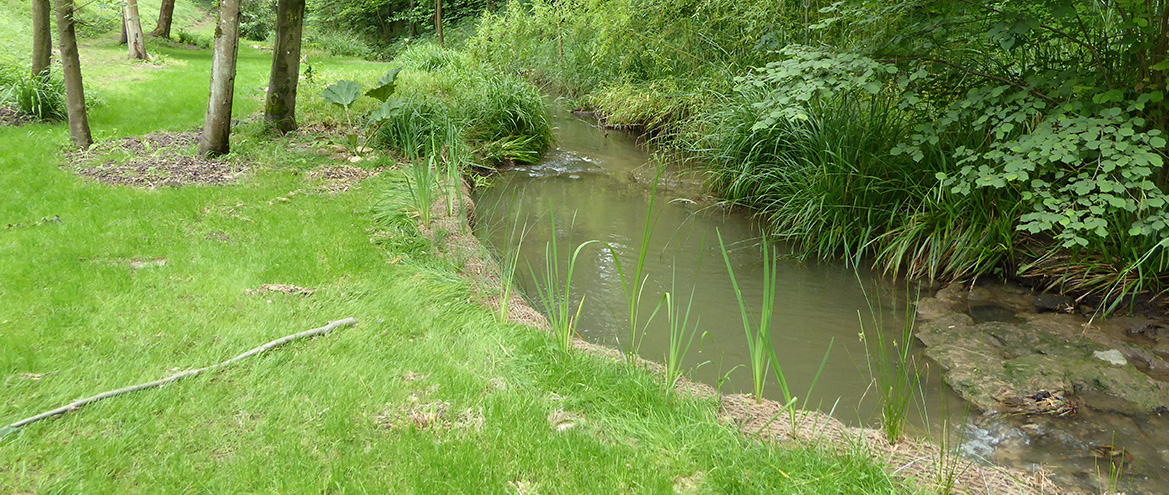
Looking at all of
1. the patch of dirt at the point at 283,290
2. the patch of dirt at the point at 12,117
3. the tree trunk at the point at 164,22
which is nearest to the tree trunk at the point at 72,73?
the patch of dirt at the point at 12,117

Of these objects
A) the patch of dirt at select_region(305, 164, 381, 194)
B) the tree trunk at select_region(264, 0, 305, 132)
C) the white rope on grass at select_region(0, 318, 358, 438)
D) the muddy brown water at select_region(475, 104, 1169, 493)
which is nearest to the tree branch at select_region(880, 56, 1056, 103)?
the muddy brown water at select_region(475, 104, 1169, 493)

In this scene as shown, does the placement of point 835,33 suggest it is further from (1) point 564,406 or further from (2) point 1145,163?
(1) point 564,406

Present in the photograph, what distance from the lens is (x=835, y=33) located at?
670 centimetres

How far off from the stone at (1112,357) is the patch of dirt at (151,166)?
606cm

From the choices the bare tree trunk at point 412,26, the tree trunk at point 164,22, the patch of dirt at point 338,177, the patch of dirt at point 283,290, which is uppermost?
the bare tree trunk at point 412,26

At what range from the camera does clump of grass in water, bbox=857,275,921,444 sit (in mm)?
2529

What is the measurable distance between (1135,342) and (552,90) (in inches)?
418

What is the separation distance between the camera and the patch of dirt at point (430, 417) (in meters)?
2.51

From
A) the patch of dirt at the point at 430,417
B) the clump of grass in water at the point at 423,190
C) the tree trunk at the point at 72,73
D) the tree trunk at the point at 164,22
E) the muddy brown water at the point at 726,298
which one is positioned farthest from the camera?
the tree trunk at the point at 164,22

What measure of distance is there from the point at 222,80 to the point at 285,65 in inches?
42.9

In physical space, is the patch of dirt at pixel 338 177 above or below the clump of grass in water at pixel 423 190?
below

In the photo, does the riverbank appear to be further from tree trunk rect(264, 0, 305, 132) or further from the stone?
tree trunk rect(264, 0, 305, 132)

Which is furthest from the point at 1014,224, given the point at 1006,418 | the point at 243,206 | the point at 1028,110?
the point at 243,206

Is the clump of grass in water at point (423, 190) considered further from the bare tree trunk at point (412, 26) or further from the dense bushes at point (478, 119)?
the bare tree trunk at point (412, 26)
